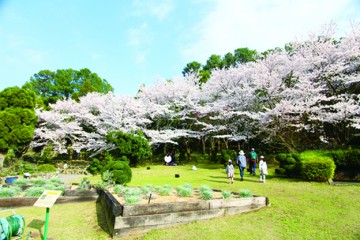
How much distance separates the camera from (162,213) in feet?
20.2

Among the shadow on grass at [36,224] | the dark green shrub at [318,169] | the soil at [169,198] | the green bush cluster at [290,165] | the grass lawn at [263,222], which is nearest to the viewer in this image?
the grass lawn at [263,222]

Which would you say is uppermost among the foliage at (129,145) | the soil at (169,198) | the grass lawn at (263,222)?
the foliage at (129,145)

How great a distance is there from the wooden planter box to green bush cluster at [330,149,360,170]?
8.66m

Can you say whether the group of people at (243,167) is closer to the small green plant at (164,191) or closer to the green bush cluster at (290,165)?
the green bush cluster at (290,165)

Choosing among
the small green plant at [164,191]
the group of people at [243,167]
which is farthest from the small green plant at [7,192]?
the group of people at [243,167]

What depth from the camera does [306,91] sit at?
16766mm

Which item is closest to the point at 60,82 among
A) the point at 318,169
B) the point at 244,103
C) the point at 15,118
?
the point at 15,118

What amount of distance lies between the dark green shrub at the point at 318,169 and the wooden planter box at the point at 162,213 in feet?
20.5

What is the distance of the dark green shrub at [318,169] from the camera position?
11547 mm

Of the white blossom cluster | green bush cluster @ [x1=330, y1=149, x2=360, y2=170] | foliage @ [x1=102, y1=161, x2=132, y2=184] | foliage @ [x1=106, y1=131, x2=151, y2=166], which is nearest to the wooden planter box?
foliage @ [x1=102, y1=161, x2=132, y2=184]

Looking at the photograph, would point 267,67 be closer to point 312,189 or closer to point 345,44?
point 345,44

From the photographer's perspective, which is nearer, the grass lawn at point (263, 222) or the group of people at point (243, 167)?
the grass lawn at point (263, 222)

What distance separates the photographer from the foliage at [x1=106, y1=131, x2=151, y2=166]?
65.4ft

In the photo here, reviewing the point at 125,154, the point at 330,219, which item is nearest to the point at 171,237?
the point at 330,219
